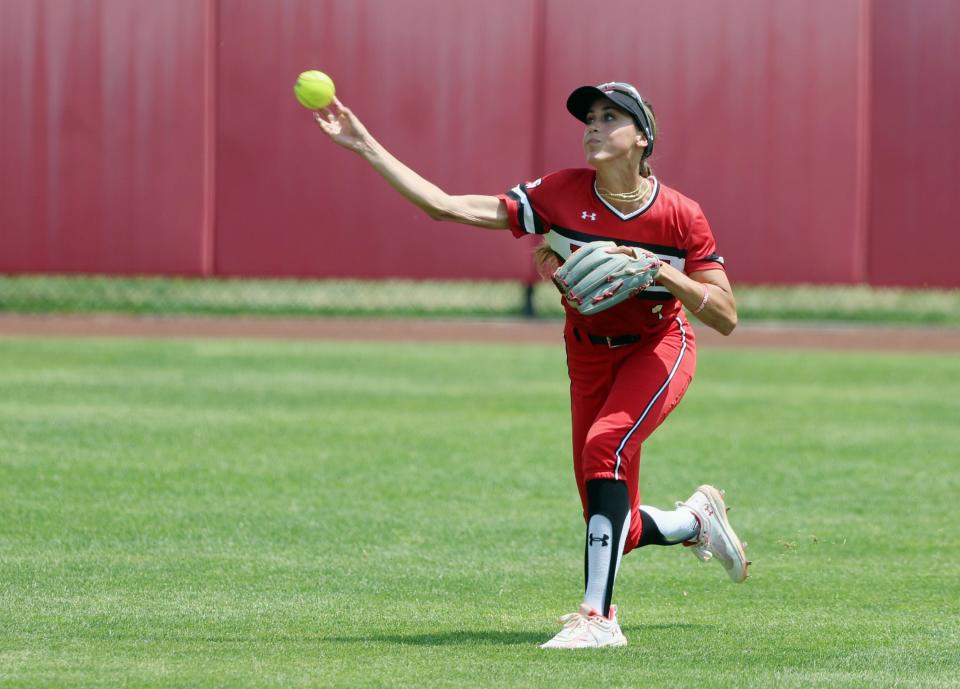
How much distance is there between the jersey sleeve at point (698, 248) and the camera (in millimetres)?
5621

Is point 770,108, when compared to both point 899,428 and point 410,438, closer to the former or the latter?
point 899,428

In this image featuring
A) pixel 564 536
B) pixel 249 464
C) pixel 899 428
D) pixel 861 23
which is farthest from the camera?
pixel 861 23

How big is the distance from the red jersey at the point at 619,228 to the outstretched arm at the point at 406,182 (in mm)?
81

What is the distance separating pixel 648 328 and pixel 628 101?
0.80 m

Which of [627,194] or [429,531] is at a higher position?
[627,194]

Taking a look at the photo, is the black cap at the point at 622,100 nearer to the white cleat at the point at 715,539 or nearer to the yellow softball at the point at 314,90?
the yellow softball at the point at 314,90

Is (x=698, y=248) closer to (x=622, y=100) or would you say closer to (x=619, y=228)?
(x=619, y=228)

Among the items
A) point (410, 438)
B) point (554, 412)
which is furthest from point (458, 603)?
point (554, 412)

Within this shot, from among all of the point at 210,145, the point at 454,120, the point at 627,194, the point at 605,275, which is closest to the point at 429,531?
the point at 627,194

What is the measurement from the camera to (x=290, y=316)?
17797mm

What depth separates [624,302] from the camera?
5.63 meters

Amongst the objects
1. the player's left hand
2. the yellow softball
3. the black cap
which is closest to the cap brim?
the black cap

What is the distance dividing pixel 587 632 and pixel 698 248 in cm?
137

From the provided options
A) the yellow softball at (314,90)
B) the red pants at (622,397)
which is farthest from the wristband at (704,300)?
the yellow softball at (314,90)
